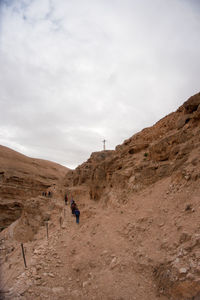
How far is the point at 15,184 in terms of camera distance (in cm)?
2834

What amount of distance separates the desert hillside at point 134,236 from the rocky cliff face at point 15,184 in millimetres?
14088

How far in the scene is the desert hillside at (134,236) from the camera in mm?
4383

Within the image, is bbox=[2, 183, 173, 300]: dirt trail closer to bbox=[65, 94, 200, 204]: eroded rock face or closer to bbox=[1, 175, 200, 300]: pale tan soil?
bbox=[1, 175, 200, 300]: pale tan soil

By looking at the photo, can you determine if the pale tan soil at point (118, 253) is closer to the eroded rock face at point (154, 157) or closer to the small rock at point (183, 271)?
the small rock at point (183, 271)

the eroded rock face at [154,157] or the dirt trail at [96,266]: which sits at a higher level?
the eroded rock face at [154,157]

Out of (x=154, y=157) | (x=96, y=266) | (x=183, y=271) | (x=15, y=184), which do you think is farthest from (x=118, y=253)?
(x=15, y=184)

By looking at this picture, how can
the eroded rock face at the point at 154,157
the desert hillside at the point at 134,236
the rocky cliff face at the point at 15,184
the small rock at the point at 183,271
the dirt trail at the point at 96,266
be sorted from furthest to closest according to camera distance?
the rocky cliff face at the point at 15,184
the eroded rock face at the point at 154,157
the dirt trail at the point at 96,266
the desert hillside at the point at 134,236
the small rock at the point at 183,271

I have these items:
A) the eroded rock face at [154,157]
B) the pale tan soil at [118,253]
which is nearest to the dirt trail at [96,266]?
the pale tan soil at [118,253]

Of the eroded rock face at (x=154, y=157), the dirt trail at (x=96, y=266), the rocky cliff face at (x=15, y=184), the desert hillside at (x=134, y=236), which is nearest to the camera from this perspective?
the desert hillside at (x=134, y=236)

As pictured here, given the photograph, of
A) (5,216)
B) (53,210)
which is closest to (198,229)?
(53,210)

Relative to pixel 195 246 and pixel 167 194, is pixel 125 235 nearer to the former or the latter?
pixel 167 194

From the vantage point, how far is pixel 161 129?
38.7 ft

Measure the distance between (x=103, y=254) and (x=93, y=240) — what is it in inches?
51.4

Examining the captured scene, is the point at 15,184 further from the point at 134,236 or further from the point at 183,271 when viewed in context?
the point at 183,271
